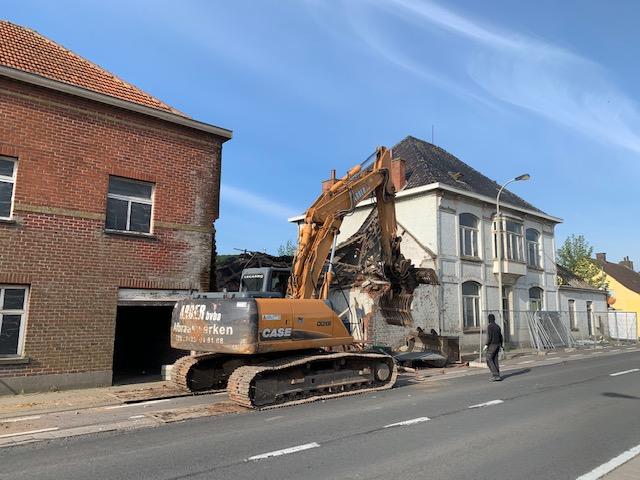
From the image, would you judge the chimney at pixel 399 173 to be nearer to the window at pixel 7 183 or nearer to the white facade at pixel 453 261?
the white facade at pixel 453 261

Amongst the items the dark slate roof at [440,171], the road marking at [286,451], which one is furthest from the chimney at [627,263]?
the road marking at [286,451]

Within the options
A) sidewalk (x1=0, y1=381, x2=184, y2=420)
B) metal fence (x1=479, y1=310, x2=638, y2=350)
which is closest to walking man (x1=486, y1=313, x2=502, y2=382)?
sidewalk (x1=0, y1=381, x2=184, y2=420)

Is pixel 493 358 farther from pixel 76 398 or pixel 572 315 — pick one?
pixel 572 315

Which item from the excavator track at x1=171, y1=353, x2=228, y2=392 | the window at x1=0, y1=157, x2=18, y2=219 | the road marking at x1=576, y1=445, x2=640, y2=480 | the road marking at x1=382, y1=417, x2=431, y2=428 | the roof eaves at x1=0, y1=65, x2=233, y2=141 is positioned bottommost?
the road marking at x1=382, y1=417, x2=431, y2=428

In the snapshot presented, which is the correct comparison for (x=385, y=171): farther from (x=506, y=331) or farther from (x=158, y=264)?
(x=506, y=331)

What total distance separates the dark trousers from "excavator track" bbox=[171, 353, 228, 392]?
22.9 ft

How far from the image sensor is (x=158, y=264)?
42.8 feet

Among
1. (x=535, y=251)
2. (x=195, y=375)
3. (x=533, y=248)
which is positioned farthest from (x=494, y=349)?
(x=535, y=251)

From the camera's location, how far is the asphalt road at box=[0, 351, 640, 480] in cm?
545

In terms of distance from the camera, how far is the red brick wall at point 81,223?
36.5ft

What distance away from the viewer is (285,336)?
9664 mm

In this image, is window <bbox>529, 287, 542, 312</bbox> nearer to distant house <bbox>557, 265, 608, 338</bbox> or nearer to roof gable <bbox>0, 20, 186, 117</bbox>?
distant house <bbox>557, 265, 608, 338</bbox>

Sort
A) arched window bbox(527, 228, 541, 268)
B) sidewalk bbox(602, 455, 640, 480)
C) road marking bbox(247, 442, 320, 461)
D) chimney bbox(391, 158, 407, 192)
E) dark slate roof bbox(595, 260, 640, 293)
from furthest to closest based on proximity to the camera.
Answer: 1. dark slate roof bbox(595, 260, 640, 293)
2. arched window bbox(527, 228, 541, 268)
3. chimney bbox(391, 158, 407, 192)
4. road marking bbox(247, 442, 320, 461)
5. sidewalk bbox(602, 455, 640, 480)

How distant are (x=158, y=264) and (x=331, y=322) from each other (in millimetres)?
5247
